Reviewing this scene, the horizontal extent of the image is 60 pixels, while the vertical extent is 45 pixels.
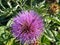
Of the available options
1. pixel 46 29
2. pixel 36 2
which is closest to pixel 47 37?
pixel 46 29

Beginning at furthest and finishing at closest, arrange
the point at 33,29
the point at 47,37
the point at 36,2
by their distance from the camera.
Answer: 1. the point at 36,2
2. the point at 47,37
3. the point at 33,29

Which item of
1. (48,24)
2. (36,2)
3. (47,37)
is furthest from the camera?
(36,2)

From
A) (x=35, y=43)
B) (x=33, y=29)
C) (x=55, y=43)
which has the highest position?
(x=33, y=29)

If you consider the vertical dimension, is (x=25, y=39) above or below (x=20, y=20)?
below

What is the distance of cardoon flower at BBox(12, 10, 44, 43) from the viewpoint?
1.50 metres

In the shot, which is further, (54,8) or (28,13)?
(54,8)

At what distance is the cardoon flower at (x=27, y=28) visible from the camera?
150 centimetres

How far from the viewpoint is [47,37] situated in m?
1.81

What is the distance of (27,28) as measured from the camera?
1497 millimetres

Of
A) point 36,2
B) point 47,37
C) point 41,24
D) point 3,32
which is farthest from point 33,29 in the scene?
point 36,2

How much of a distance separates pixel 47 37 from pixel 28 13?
328 mm

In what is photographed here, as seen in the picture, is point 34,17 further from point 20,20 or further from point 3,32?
point 3,32

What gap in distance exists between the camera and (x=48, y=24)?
1.93 metres

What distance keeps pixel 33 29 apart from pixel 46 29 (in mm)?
396
